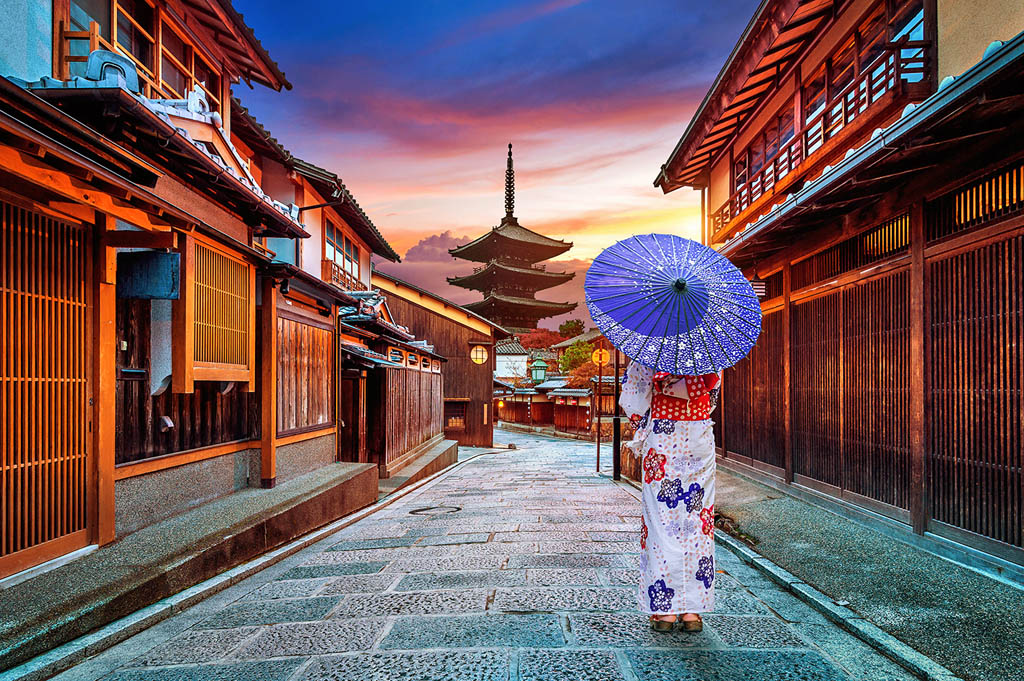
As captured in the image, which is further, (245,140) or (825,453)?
(245,140)

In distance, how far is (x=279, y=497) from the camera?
25.4ft

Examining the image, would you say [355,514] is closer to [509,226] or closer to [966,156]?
[966,156]

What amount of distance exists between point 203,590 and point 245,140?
11.6 meters

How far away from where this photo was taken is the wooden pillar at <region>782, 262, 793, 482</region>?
9773 millimetres

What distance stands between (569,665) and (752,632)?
1449mm

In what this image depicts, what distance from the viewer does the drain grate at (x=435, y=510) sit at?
961cm

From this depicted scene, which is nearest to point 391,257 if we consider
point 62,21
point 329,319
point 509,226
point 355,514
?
point 329,319

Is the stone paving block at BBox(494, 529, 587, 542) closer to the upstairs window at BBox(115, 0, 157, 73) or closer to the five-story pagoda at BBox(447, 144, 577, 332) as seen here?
the upstairs window at BBox(115, 0, 157, 73)

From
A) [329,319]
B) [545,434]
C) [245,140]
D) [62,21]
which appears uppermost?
[245,140]

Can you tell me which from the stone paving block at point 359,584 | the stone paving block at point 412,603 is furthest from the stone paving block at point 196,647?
the stone paving block at point 359,584

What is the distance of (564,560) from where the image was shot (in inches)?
238

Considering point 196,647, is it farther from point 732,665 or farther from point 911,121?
point 911,121

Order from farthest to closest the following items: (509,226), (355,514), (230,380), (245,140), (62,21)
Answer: (509,226) < (245,140) < (355,514) < (230,380) < (62,21)

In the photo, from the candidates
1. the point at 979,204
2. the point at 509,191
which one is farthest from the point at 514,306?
the point at 979,204
